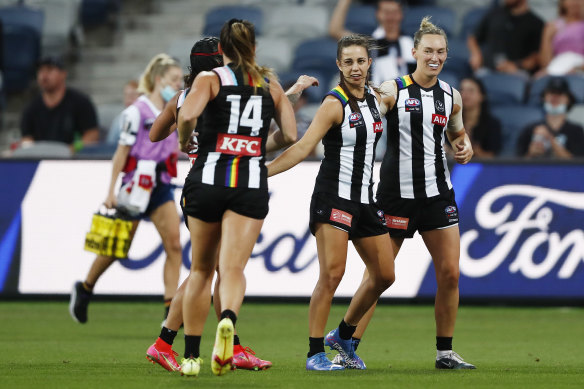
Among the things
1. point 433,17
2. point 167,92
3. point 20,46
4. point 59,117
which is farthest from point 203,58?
point 20,46

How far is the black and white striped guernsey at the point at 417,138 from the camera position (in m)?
7.47

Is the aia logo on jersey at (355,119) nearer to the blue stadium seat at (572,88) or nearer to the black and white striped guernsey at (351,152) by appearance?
the black and white striped guernsey at (351,152)

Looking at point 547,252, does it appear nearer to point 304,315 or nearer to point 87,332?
point 304,315

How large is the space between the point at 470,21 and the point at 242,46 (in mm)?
10500

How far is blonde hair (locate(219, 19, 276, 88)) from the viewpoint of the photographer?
6516 mm

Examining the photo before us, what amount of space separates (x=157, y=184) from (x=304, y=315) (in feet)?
7.85

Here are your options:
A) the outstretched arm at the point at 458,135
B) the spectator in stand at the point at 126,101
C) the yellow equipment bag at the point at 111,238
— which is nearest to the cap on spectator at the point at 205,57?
the outstretched arm at the point at 458,135

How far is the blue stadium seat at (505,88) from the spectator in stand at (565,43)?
388mm

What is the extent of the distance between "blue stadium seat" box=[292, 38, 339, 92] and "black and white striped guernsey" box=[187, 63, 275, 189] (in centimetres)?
898

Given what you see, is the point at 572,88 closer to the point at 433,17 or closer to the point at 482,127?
the point at 482,127

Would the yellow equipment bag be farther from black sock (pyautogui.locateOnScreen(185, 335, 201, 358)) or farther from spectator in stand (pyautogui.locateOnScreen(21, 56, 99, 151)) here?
spectator in stand (pyautogui.locateOnScreen(21, 56, 99, 151))

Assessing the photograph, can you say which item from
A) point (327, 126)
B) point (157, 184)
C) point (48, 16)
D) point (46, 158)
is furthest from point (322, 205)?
point (48, 16)

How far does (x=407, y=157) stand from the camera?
7523 millimetres

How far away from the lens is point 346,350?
7539 millimetres
